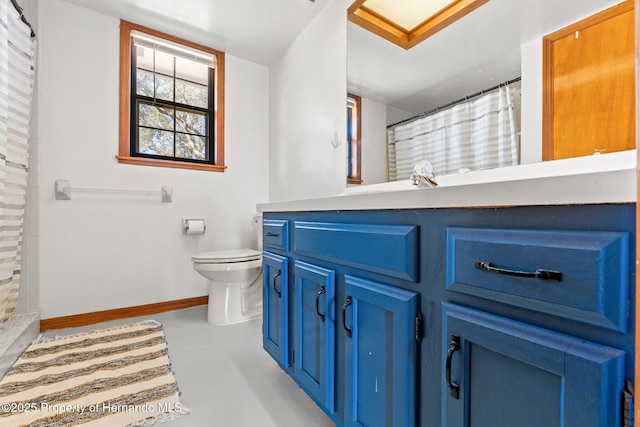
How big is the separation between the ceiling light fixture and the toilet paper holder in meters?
1.89

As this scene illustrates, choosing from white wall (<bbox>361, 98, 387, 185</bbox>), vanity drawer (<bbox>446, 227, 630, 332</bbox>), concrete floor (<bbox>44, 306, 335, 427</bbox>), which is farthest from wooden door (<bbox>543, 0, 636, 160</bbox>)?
concrete floor (<bbox>44, 306, 335, 427</bbox>)

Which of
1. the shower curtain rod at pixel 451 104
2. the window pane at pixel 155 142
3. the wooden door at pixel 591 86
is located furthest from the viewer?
the window pane at pixel 155 142

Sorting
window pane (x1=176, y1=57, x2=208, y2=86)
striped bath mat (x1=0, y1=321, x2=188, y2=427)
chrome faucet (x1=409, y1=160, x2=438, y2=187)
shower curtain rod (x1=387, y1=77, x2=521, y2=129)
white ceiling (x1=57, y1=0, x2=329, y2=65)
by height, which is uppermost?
white ceiling (x1=57, y1=0, x2=329, y2=65)

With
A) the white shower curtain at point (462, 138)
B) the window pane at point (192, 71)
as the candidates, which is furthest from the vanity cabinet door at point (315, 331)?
the window pane at point (192, 71)

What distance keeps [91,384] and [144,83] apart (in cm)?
Result: 215

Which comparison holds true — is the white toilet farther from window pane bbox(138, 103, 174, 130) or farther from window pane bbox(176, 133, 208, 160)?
window pane bbox(138, 103, 174, 130)

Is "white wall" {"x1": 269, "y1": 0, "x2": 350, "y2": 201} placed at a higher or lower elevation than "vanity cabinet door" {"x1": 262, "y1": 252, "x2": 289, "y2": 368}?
higher

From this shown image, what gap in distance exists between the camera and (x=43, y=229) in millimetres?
1930

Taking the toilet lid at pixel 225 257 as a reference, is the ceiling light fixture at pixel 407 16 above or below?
above

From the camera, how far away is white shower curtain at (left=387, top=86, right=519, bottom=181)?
1087mm

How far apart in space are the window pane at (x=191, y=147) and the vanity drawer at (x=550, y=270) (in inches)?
96.7

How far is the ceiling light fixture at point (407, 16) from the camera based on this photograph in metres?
1.30

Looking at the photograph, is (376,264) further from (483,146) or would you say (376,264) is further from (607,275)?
(483,146)

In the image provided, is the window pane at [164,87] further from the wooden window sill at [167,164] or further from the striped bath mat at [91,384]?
the striped bath mat at [91,384]
